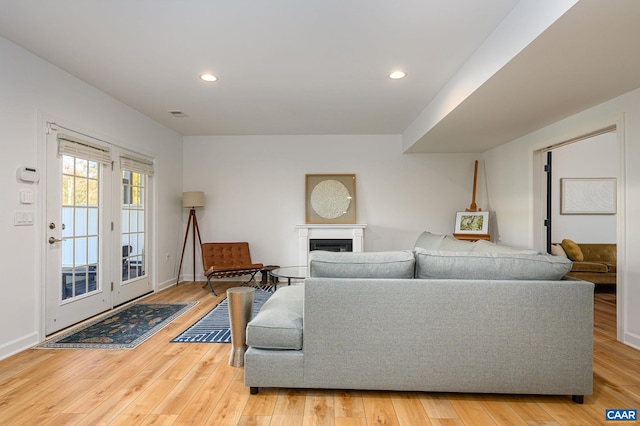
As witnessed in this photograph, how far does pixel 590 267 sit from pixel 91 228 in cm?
628

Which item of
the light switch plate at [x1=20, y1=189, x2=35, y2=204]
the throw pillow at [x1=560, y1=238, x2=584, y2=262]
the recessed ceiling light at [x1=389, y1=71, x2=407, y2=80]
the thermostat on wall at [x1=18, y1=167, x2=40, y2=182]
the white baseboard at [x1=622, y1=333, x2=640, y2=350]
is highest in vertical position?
the recessed ceiling light at [x1=389, y1=71, x2=407, y2=80]

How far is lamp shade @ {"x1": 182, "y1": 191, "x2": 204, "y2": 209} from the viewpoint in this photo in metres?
5.39

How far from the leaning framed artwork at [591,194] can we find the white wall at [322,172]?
139 centimetres

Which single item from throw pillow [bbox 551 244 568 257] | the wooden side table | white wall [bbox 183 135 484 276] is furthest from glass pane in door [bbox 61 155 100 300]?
throw pillow [bbox 551 244 568 257]

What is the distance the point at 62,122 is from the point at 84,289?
5.47 ft

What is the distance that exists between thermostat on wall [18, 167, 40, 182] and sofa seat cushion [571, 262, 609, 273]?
6.26 m

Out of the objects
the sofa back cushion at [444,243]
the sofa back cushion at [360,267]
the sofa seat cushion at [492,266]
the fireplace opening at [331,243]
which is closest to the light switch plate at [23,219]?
the sofa back cushion at [360,267]

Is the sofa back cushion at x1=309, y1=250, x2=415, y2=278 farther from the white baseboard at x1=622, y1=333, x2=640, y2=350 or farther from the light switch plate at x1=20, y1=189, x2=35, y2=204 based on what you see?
the light switch plate at x1=20, y1=189, x2=35, y2=204

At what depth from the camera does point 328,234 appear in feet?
18.3

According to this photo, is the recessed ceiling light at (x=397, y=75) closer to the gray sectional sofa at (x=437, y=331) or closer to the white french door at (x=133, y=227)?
the gray sectional sofa at (x=437, y=331)

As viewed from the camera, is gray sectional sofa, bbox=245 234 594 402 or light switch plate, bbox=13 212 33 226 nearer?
gray sectional sofa, bbox=245 234 594 402

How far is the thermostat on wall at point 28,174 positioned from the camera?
2.78 metres

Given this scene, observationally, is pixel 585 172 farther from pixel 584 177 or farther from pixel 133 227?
pixel 133 227

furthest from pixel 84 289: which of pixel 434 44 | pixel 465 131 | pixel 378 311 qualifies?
pixel 465 131
